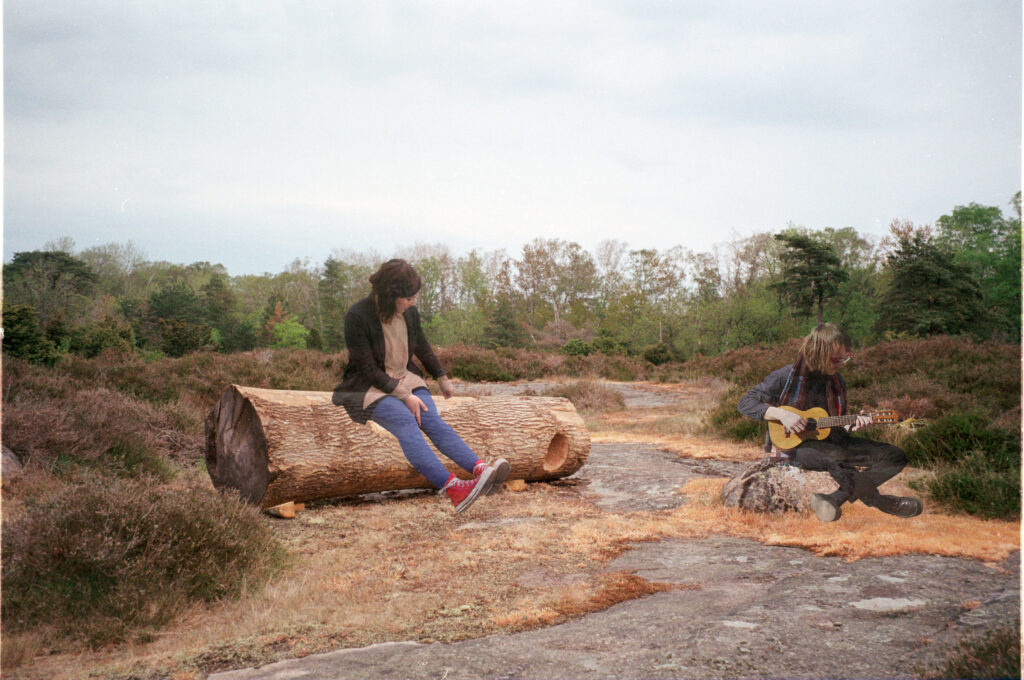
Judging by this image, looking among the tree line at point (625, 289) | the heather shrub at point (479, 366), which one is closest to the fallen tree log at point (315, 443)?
the heather shrub at point (479, 366)

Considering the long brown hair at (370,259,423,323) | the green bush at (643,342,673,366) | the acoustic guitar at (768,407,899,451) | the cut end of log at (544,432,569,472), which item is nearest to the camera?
the long brown hair at (370,259,423,323)

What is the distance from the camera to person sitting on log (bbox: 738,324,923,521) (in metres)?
4.26

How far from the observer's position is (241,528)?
4.38m

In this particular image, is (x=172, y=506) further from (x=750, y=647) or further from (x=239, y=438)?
(x=750, y=647)

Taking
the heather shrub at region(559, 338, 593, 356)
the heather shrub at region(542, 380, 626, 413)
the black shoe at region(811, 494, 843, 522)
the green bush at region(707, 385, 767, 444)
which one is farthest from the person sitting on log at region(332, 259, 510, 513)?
the green bush at region(707, 385, 767, 444)

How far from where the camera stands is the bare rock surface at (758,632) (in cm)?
259

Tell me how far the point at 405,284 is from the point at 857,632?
274 centimetres

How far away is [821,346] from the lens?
432 centimetres

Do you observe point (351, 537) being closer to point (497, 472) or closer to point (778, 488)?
point (497, 472)

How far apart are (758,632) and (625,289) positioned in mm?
2937

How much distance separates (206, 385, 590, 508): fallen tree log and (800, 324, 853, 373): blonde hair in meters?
2.89

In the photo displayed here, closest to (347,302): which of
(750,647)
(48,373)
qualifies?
(750,647)

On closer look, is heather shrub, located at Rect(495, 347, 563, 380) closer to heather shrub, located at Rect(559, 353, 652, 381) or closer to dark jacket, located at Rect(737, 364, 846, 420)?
heather shrub, located at Rect(559, 353, 652, 381)

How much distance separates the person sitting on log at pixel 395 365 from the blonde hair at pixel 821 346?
213 cm
